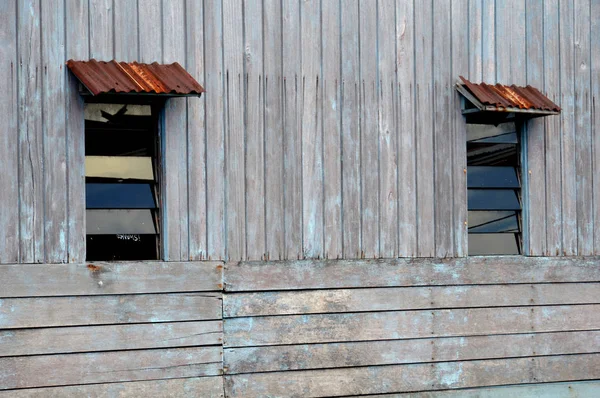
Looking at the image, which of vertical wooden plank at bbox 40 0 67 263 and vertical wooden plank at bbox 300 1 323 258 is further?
vertical wooden plank at bbox 300 1 323 258

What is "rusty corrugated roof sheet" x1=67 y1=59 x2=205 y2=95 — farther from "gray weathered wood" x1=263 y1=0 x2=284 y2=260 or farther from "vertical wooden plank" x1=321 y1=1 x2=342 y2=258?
"vertical wooden plank" x1=321 y1=1 x2=342 y2=258

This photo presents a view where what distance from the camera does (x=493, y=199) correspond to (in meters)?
8.56

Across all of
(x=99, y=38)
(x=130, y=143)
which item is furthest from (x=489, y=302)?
(x=99, y=38)

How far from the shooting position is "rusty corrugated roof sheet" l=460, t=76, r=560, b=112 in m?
8.00

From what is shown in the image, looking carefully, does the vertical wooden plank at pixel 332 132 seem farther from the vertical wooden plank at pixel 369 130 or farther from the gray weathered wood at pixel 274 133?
the gray weathered wood at pixel 274 133

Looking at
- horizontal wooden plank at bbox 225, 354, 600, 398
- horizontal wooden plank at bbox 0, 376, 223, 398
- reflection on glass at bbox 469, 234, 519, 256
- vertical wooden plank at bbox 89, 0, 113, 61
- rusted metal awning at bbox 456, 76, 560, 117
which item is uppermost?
vertical wooden plank at bbox 89, 0, 113, 61

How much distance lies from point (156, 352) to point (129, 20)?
251 cm

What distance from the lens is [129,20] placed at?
7.07 meters

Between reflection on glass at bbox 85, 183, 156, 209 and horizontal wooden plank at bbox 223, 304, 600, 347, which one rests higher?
reflection on glass at bbox 85, 183, 156, 209

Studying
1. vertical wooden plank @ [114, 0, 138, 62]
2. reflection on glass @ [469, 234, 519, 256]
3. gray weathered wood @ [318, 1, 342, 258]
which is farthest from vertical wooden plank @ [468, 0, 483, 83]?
vertical wooden plank @ [114, 0, 138, 62]

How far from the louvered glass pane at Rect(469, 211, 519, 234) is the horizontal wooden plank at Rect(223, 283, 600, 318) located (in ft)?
1.76

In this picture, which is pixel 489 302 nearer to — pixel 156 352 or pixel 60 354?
pixel 156 352

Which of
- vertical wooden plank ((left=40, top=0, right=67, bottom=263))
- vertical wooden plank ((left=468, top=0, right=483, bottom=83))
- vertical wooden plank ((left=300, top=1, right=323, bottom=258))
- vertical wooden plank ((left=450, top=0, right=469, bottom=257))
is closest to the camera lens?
vertical wooden plank ((left=40, top=0, right=67, bottom=263))

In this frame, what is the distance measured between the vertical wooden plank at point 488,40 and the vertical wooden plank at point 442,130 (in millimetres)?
366
